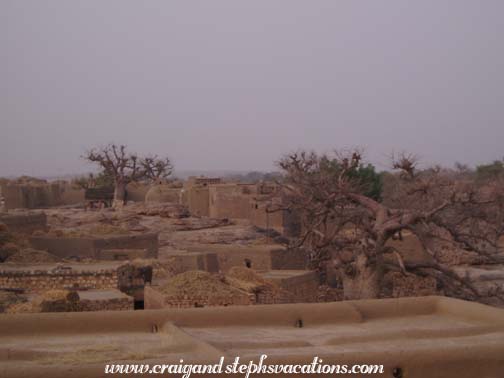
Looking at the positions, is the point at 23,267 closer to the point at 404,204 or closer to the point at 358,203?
the point at 358,203

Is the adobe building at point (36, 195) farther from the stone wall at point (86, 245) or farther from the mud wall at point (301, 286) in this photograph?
the mud wall at point (301, 286)

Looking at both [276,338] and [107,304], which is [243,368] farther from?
[107,304]

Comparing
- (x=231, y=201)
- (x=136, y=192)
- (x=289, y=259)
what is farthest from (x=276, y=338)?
(x=136, y=192)

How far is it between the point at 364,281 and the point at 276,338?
1046cm

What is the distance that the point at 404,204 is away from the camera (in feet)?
72.7

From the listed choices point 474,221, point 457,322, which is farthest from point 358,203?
point 457,322

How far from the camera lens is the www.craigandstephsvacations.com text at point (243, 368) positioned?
554cm

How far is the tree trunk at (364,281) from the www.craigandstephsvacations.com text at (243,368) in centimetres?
1156

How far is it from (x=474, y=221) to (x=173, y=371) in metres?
15.0

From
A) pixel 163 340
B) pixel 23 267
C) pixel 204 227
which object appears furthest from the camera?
pixel 204 227

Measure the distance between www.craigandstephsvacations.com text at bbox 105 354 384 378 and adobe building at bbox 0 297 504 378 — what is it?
4 cm

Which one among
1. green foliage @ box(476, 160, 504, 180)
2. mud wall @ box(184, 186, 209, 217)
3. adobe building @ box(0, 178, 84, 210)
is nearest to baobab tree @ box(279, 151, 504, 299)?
mud wall @ box(184, 186, 209, 217)

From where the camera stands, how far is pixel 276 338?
24.4 feet

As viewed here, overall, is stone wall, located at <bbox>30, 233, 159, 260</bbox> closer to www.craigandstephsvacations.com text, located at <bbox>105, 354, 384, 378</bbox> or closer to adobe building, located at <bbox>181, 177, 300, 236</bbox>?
adobe building, located at <bbox>181, 177, 300, 236</bbox>
